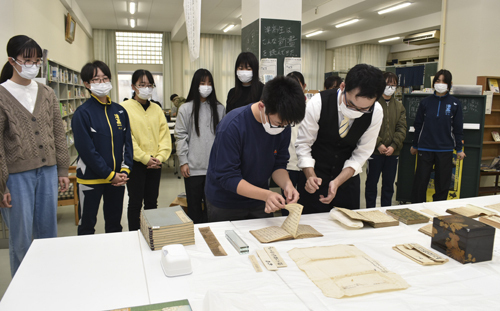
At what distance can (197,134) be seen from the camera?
2.73 meters

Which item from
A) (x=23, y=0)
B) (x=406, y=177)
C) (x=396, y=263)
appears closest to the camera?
(x=396, y=263)

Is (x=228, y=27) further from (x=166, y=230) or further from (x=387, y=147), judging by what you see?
(x=166, y=230)

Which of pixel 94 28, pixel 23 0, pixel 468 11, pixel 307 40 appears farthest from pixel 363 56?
pixel 23 0

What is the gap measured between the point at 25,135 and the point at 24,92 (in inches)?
9.6

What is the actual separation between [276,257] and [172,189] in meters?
4.07

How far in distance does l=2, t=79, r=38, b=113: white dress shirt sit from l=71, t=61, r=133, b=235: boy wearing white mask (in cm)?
30

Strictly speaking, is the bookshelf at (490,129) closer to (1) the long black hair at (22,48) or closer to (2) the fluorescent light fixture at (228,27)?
(1) the long black hair at (22,48)

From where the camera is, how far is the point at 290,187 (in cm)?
173

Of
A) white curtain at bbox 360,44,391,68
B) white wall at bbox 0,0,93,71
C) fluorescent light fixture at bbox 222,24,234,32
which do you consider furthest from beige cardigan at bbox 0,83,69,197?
white curtain at bbox 360,44,391,68

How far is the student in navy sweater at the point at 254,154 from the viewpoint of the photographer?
1475mm

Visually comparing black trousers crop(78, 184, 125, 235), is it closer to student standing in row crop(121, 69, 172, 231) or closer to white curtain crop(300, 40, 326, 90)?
student standing in row crop(121, 69, 172, 231)

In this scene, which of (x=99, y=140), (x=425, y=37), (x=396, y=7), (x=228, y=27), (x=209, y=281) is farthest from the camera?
(x=228, y=27)

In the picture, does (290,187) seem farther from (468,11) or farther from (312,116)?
(468,11)

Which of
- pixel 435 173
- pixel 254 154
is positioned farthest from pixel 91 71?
pixel 435 173
